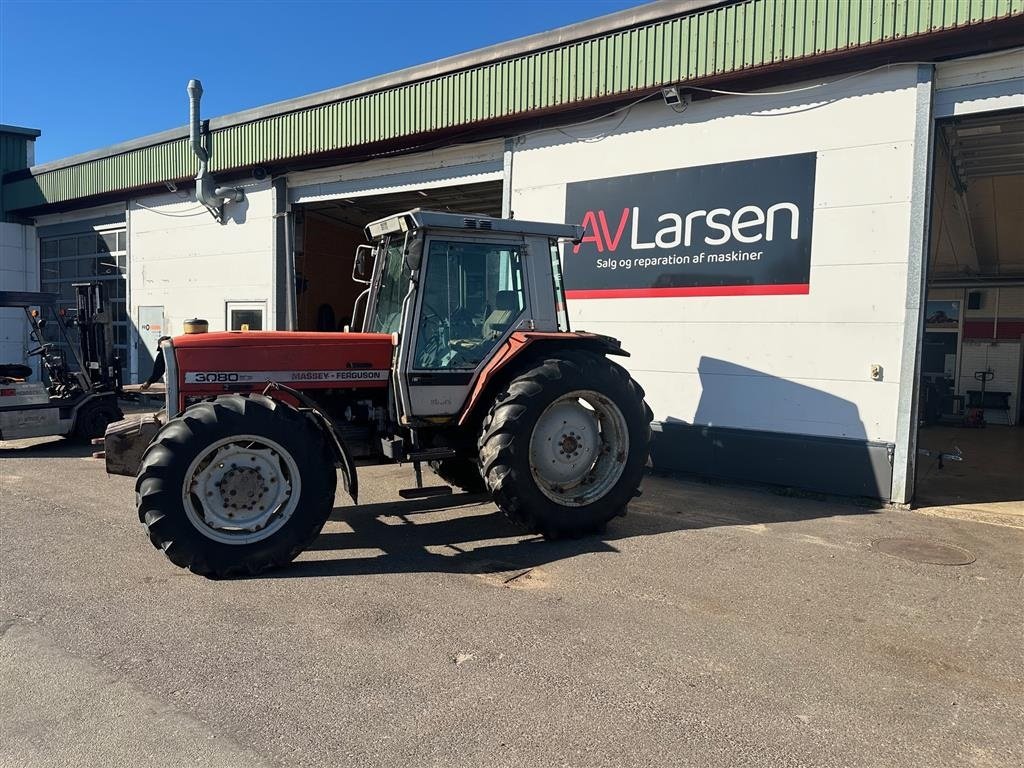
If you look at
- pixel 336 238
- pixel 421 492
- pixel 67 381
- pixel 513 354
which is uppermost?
pixel 336 238

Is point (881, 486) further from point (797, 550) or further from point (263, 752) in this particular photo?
point (263, 752)

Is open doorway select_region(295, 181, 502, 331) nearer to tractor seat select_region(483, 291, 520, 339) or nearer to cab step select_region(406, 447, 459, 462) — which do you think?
tractor seat select_region(483, 291, 520, 339)

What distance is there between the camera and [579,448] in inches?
237

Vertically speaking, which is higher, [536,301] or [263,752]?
[536,301]

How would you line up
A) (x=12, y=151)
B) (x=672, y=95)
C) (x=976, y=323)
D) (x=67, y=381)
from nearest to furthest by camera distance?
1. (x=672, y=95)
2. (x=67, y=381)
3. (x=976, y=323)
4. (x=12, y=151)

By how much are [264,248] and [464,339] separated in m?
8.80

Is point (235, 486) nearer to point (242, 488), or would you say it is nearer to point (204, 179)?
point (242, 488)

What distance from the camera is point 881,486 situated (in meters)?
7.27

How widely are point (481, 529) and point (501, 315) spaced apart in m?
1.86

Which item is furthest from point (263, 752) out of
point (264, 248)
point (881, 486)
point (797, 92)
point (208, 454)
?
point (264, 248)

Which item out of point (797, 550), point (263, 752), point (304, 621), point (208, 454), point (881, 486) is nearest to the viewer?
point (263, 752)

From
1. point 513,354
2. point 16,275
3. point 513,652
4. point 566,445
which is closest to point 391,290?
point 513,354

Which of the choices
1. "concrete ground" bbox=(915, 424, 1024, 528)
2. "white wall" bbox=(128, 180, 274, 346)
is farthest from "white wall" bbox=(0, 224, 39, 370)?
"concrete ground" bbox=(915, 424, 1024, 528)

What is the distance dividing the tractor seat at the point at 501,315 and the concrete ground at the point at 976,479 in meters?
4.65
